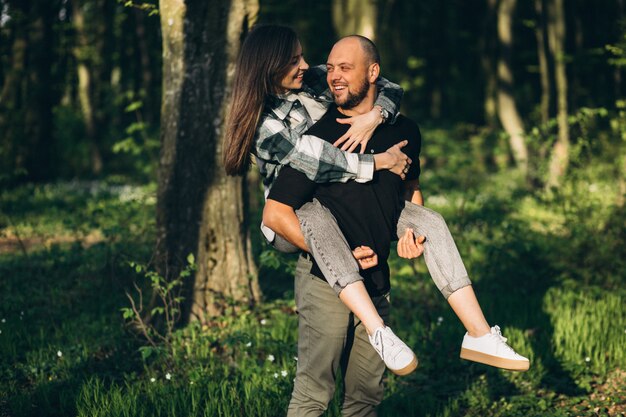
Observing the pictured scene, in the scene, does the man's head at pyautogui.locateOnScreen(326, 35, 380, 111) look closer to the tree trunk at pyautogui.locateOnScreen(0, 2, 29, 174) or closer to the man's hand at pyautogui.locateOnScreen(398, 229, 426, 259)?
the man's hand at pyautogui.locateOnScreen(398, 229, 426, 259)

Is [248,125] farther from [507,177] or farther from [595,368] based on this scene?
[507,177]

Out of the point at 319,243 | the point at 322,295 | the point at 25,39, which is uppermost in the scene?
the point at 25,39

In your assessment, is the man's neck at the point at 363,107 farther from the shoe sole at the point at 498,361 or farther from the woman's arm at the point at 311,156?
the shoe sole at the point at 498,361

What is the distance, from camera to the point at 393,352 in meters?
3.22

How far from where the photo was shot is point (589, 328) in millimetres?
6238

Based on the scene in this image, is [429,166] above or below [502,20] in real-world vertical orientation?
below

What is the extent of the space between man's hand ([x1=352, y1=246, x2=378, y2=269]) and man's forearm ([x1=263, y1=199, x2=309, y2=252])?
245 millimetres

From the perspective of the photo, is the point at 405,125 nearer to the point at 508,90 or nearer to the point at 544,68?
the point at 544,68

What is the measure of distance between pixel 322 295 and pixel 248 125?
916 mm

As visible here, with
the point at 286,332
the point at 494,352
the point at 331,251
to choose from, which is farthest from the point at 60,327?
the point at 494,352

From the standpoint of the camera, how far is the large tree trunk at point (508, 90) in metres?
15.7

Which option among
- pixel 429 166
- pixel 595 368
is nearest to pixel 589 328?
pixel 595 368

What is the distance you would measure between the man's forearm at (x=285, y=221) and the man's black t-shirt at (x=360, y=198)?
0.04 meters

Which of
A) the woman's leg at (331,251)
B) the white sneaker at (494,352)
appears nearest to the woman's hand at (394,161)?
the woman's leg at (331,251)
